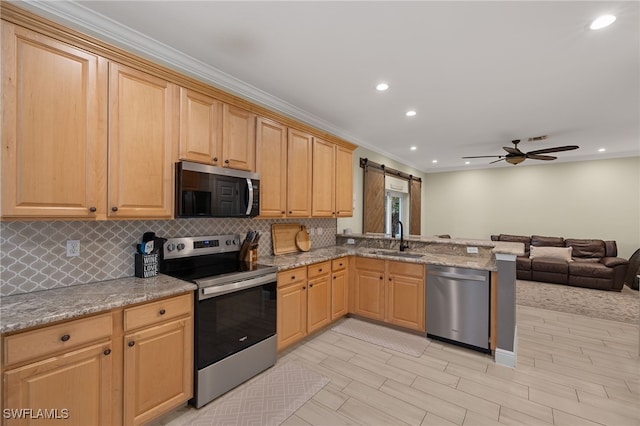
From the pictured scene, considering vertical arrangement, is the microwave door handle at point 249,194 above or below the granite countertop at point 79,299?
above

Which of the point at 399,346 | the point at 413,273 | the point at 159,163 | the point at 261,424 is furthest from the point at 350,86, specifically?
the point at 261,424

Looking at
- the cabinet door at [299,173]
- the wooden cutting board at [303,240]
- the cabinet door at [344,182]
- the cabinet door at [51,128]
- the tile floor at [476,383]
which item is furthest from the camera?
the cabinet door at [344,182]

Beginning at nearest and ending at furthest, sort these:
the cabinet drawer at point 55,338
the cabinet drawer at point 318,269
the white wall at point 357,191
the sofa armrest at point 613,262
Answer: the cabinet drawer at point 55,338, the cabinet drawer at point 318,269, the white wall at point 357,191, the sofa armrest at point 613,262

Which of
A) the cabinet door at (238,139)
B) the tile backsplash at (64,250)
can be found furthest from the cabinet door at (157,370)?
the cabinet door at (238,139)

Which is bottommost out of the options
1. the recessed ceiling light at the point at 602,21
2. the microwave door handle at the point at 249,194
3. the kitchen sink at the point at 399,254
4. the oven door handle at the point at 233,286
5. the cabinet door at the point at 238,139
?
the oven door handle at the point at 233,286

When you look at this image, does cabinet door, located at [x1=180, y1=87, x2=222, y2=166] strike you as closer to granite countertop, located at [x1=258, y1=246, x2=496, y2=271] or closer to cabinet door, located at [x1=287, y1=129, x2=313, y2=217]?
cabinet door, located at [x1=287, y1=129, x2=313, y2=217]

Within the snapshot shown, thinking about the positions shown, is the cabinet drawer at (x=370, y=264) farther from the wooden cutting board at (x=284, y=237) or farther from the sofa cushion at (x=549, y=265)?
the sofa cushion at (x=549, y=265)

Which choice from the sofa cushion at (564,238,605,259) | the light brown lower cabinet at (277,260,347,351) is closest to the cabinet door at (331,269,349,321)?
the light brown lower cabinet at (277,260,347,351)

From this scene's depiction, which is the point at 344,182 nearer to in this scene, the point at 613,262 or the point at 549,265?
the point at 549,265

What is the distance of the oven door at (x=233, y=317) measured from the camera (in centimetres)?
208

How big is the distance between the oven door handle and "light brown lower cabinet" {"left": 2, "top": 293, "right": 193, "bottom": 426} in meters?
0.11

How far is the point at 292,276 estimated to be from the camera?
9.50ft

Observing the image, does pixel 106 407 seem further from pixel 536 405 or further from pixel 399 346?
pixel 536 405

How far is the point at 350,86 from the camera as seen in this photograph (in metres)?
3.01
